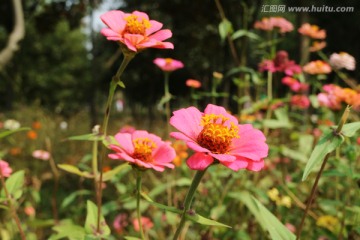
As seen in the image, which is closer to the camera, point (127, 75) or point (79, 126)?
point (79, 126)

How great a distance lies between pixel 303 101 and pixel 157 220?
1063 millimetres

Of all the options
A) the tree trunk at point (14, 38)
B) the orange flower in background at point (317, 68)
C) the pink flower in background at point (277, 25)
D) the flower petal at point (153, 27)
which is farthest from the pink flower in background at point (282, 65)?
the tree trunk at point (14, 38)

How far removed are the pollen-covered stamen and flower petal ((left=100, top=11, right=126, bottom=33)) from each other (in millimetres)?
243

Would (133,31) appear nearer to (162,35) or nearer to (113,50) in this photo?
(162,35)

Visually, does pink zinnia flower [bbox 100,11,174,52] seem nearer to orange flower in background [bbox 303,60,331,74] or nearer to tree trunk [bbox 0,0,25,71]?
orange flower in background [bbox 303,60,331,74]

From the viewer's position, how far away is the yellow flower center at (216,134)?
0.67 m

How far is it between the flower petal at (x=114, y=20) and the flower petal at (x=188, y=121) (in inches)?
9.1

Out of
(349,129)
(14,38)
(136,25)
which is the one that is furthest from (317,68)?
(14,38)

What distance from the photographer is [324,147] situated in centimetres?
66

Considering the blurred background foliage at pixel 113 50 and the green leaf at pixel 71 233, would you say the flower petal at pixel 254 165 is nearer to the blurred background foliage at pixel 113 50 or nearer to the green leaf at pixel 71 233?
the green leaf at pixel 71 233

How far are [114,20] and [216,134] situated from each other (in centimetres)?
33

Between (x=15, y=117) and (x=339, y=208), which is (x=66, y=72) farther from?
(x=339, y=208)

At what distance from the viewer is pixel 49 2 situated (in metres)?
4.03

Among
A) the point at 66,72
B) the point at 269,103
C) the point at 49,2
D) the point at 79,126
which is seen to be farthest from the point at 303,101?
the point at 66,72
